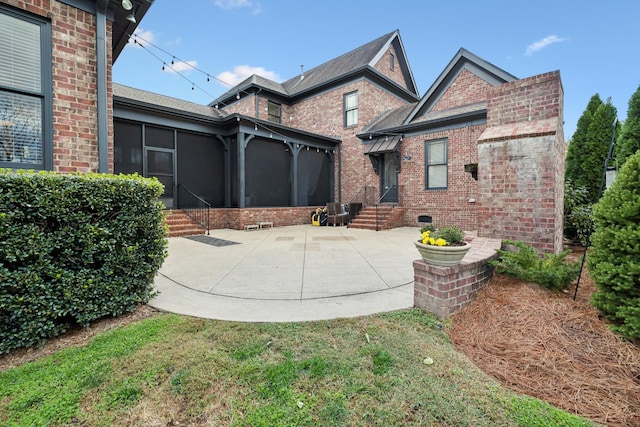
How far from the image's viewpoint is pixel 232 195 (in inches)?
424

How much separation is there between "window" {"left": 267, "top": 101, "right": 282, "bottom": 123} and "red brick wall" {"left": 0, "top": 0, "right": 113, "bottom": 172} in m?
12.0

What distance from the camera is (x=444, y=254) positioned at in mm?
2557

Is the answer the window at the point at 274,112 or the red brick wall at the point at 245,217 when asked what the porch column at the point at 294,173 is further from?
the window at the point at 274,112

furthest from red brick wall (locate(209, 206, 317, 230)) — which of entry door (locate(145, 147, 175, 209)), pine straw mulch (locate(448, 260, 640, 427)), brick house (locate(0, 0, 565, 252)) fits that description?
pine straw mulch (locate(448, 260, 640, 427))

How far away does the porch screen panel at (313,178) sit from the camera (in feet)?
41.7

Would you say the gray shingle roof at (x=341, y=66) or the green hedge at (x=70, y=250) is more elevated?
the gray shingle roof at (x=341, y=66)

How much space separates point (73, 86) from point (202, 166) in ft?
22.2

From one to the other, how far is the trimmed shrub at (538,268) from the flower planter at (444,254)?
3.00 ft

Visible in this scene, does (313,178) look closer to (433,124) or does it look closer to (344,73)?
(344,73)

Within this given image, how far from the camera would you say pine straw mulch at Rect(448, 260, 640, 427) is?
1.64 metres

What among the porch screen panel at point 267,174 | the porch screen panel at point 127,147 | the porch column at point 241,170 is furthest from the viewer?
the porch screen panel at point 267,174

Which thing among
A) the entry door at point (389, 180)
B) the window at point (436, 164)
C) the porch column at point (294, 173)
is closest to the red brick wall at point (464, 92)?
the window at point (436, 164)

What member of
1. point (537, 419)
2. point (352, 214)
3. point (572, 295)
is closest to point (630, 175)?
point (572, 295)

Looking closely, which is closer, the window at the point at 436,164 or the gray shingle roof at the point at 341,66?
the window at the point at 436,164
